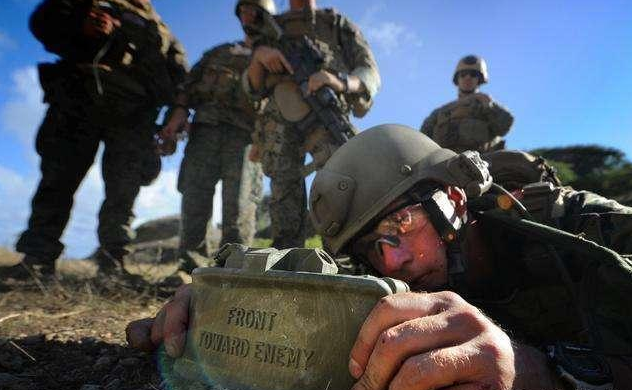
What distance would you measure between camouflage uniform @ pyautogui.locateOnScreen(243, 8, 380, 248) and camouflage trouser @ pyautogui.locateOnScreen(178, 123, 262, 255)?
0.60m

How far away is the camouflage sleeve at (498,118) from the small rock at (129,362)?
468 cm

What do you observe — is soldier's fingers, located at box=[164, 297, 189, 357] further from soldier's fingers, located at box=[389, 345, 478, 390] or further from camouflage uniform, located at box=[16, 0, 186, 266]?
camouflage uniform, located at box=[16, 0, 186, 266]

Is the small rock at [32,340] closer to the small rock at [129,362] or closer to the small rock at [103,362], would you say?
the small rock at [103,362]

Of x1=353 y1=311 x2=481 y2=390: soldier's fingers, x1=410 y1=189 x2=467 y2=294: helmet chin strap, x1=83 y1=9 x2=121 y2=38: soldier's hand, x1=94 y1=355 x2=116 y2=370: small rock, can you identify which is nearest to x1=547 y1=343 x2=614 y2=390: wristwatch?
x1=353 y1=311 x2=481 y2=390: soldier's fingers

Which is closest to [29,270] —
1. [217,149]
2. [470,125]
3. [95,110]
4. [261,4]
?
[95,110]

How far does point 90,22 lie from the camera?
4266mm

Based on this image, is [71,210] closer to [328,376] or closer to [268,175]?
[268,175]

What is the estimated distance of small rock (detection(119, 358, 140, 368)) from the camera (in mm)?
1911

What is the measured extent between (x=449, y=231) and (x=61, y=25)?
4.16 meters

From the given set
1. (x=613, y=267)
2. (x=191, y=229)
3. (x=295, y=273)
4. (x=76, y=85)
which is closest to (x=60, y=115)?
(x=76, y=85)

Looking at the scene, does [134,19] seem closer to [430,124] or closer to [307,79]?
[307,79]

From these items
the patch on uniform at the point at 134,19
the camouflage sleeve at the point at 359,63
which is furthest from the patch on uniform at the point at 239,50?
the camouflage sleeve at the point at 359,63

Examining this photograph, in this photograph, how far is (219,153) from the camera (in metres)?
4.95

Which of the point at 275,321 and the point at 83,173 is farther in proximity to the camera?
the point at 83,173
